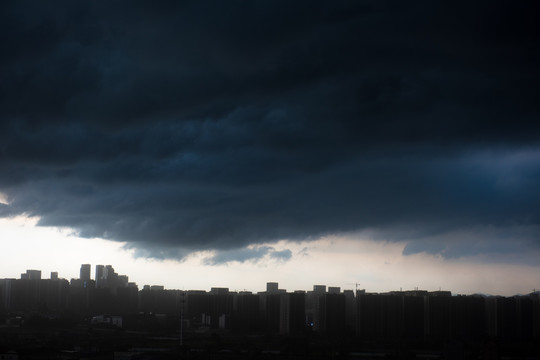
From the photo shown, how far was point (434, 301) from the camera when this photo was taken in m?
82.4

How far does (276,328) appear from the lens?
92750 mm

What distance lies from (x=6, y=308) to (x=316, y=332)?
67.6 m

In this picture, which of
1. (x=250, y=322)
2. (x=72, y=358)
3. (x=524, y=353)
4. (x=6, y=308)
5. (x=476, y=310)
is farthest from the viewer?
(x=6, y=308)

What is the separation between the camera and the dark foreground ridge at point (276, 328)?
56.1 meters

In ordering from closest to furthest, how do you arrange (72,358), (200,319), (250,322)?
1. (72,358)
2. (250,322)
3. (200,319)

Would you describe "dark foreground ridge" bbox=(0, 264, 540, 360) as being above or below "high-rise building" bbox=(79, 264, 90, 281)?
below

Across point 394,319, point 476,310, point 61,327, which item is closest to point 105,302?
point 61,327

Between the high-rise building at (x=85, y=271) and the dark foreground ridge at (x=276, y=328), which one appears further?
the high-rise building at (x=85, y=271)

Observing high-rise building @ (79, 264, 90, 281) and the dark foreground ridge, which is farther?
high-rise building @ (79, 264, 90, 281)

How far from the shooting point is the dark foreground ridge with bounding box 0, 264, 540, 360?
184 ft

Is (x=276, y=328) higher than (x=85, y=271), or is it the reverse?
(x=85, y=271)

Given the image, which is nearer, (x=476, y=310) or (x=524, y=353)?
(x=524, y=353)

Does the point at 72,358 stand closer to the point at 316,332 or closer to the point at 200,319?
the point at 316,332

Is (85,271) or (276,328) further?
(85,271)
